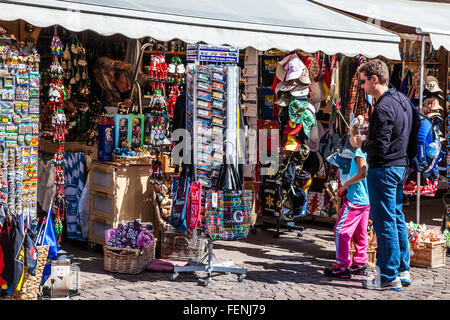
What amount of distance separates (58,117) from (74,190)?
4.06ft

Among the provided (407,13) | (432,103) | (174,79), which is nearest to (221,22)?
(174,79)

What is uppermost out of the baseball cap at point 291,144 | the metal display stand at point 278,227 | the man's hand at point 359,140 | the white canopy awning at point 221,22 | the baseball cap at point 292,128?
the white canopy awning at point 221,22

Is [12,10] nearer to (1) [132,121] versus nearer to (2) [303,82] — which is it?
(1) [132,121]

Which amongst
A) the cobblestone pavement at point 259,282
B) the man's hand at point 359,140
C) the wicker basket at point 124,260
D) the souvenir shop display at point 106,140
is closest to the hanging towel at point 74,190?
the cobblestone pavement at point 259,282

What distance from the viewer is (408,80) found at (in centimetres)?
913

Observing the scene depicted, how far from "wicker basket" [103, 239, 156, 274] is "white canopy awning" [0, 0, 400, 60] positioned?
6.51 feet

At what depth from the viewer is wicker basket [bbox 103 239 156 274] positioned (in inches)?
251

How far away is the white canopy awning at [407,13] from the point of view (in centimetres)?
761

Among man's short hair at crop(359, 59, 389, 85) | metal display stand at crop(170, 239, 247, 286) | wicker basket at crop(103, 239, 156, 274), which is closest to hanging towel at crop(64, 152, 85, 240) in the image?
wicker basket at crop(103, 239, 156, 274)

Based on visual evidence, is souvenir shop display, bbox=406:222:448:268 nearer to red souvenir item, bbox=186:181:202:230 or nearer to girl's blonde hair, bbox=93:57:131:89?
red souvenir item, bbox=186:181:202:230

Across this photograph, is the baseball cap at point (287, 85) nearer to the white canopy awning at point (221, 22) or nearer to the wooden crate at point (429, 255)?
the white canopy awning at point (221, 22)
